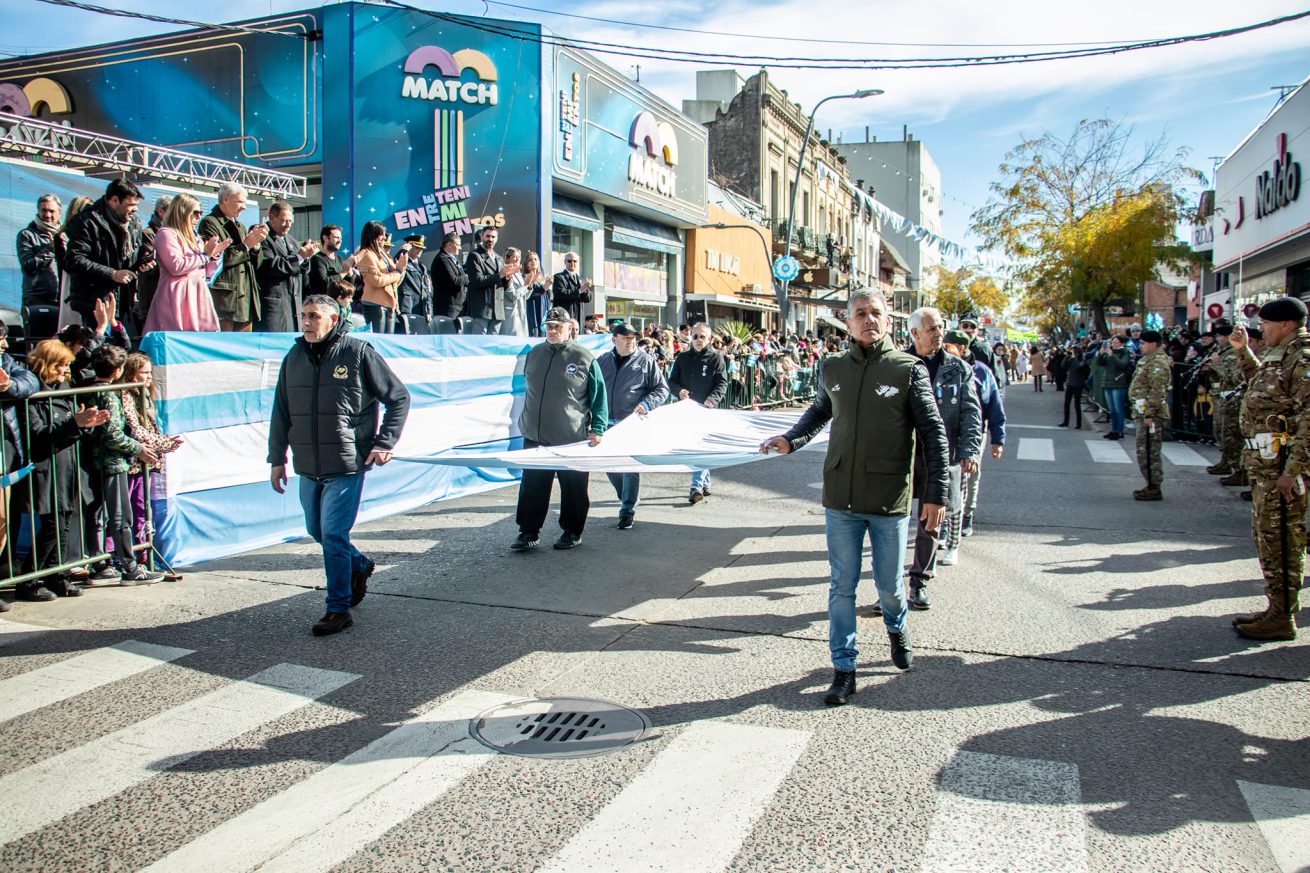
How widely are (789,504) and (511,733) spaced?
6.67 m

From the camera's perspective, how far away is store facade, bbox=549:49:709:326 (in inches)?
869

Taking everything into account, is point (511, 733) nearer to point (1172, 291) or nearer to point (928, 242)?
point (928, 242)

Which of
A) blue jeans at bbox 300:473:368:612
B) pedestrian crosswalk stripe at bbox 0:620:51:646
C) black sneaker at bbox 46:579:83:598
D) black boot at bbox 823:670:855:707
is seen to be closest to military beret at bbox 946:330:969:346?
black boot at bbox 823:670:855:707

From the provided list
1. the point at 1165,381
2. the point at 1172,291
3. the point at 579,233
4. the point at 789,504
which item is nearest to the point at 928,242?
the point at 579,233

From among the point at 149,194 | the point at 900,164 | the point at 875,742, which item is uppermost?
the point at 900,164

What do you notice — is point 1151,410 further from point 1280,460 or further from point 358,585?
point 358,585

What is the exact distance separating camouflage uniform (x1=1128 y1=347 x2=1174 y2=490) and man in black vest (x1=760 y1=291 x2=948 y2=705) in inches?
295

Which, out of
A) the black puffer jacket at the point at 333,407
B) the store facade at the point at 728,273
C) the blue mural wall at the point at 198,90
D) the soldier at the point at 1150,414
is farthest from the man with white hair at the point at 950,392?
the store facade at the point at 728,273

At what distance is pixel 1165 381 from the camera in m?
11.5

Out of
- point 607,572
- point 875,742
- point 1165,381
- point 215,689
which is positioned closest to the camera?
point 875,742

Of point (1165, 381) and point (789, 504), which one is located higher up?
point (1165, 381)

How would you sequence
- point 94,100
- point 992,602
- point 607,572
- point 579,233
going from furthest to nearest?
point 579,233, point 94,100, point 607,572, point 992,602

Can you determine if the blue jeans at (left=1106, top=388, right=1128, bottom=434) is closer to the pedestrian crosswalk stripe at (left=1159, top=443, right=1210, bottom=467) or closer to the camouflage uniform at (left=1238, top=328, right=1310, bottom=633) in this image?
the pedestrian crosswalk stripe at (left=1159, top=443, right=1210, bottom=467)

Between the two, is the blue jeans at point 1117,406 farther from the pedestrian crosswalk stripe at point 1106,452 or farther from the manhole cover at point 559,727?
the manhole cover at point 559,727
